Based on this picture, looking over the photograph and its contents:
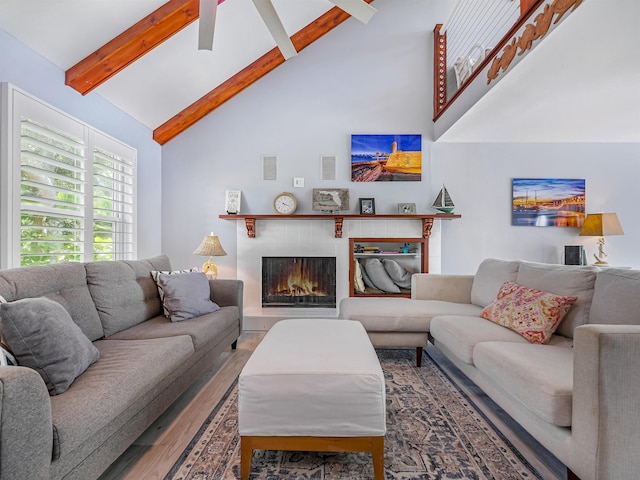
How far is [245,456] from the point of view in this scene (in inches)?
51.8

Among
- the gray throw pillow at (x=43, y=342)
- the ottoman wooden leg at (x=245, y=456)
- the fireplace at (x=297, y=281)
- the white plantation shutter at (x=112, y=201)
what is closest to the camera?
→ the gray throw pillow at (x=43, y=342)

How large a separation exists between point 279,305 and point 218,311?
4.43ft

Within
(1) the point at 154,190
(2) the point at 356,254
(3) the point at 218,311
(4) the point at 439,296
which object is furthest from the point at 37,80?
(4) the point at 439,296

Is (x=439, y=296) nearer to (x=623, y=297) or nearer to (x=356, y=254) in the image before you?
(x=356, y=254)

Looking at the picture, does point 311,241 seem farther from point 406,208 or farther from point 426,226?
point 426,226

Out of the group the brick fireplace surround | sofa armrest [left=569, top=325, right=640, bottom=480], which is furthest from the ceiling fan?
the brick fireplace surround

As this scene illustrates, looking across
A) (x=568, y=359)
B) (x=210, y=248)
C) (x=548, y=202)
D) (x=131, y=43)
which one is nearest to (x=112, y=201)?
(x=210, y=248)

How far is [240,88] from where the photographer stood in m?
3.96

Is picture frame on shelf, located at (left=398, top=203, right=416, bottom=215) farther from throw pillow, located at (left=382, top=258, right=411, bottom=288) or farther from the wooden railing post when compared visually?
the wooden railing post

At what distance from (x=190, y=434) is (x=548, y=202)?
4.38 m

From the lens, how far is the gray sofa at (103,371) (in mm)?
890

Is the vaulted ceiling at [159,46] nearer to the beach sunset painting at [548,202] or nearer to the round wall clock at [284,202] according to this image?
the round wall clock at [284,202]

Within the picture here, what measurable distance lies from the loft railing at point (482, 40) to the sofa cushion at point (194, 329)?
2894 millimetres

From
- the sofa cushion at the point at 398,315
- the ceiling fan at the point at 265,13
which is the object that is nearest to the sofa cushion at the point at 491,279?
the sofa cushion at the point at 398,315
